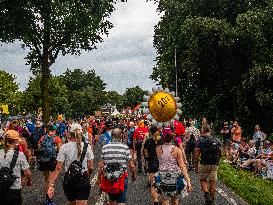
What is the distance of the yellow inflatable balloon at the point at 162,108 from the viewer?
15.2 m

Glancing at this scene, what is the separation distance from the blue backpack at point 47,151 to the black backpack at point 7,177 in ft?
17.5

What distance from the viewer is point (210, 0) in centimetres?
3603

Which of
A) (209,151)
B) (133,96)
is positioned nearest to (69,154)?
(209,151)

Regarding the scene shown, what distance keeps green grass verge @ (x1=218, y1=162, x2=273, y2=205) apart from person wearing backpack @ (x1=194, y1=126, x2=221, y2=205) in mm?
1437

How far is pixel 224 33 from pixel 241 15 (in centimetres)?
156

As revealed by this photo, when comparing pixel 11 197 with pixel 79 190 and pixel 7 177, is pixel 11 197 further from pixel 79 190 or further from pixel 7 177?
pixel 79 190

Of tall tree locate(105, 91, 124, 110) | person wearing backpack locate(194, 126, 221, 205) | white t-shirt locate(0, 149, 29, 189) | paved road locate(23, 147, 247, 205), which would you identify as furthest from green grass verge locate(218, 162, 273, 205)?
tall tree locate(105, 91, 124, 110)

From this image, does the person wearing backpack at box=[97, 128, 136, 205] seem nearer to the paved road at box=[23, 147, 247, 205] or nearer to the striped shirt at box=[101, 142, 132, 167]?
the striped shirt at box=[101, 142, 132, 167]

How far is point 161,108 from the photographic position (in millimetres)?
15273

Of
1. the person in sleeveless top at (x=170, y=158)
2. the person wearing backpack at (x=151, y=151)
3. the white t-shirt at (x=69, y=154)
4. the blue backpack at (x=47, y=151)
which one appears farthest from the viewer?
the blue backpack at (x=47, y=151)

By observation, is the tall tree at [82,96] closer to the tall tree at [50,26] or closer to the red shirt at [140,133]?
the tall tree at [50,26]

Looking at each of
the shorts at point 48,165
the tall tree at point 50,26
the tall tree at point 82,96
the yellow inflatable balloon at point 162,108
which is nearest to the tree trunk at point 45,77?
the tall tree at point 50,26

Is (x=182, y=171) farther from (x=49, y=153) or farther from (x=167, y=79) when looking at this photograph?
(x=167, y=79)

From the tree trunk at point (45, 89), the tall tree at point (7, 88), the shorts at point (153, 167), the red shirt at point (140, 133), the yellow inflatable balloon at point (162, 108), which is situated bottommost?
the shorts at point (153, 167)
